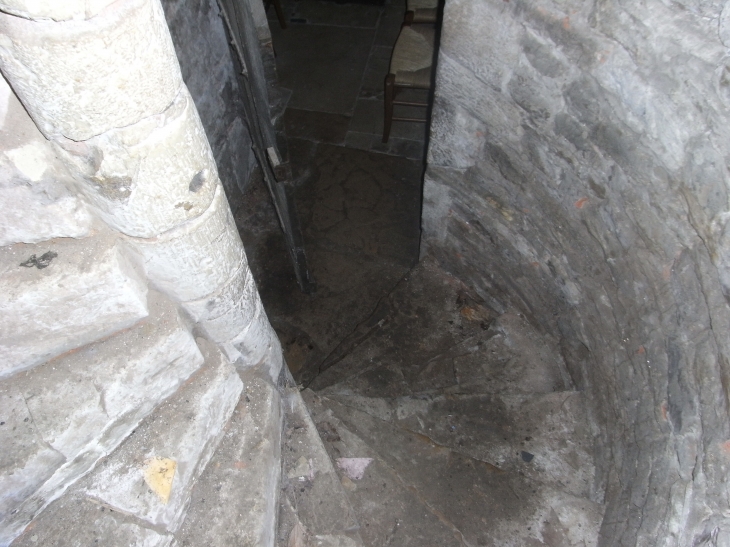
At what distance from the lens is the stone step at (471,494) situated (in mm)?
2359

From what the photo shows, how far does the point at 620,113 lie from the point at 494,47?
0.63 metres

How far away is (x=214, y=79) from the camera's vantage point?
A: 3461 mm

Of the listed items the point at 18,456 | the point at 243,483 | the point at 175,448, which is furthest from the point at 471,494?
the point at 18,456

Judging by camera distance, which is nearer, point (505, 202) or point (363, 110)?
point (505, 202)

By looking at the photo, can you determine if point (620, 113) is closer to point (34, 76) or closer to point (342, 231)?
point (34, 76)

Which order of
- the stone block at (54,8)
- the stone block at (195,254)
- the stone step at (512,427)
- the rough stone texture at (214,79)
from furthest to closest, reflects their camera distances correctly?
the rough stone texture at (214,79)
the stone step at (512,427)
the stone block at (195,254)
the stone block at (54,8)

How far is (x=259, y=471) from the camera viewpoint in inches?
70.7

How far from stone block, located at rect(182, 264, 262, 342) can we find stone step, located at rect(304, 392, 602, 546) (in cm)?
94

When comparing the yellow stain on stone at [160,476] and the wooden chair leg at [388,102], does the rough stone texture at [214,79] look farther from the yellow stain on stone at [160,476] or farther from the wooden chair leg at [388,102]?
the yellow stain on stone at [160,476]

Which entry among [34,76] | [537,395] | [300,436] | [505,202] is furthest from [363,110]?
[34,76]

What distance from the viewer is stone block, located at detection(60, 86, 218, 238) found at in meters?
1.13

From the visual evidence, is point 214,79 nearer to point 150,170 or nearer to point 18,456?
point 150,170

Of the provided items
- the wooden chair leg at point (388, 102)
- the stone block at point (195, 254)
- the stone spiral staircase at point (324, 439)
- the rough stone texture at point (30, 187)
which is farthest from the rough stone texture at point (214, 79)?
the rough stone texture at point (30, 187)

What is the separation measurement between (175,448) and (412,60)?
327 cm
